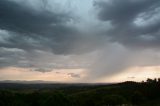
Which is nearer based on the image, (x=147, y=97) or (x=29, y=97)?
(x=29, y=97)

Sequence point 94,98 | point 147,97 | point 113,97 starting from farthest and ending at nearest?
point 147,97, point 94,98, point 113,97

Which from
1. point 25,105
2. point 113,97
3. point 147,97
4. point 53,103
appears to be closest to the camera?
point 53,103

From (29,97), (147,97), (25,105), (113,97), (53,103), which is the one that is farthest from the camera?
(147,97)

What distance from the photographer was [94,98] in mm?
180625

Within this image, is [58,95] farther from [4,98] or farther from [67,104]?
[4,98]

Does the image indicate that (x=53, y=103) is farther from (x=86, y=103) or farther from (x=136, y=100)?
(x=136, y=100)

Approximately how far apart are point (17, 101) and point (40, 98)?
10.7m

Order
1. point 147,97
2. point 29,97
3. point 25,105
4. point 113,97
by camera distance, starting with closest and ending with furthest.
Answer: point 25,105 < point 29,97 < point 113,97 < point 147,97

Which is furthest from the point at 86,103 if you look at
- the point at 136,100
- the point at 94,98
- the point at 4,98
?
the point at 4,98

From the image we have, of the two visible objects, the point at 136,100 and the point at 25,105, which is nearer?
the point at 25,105

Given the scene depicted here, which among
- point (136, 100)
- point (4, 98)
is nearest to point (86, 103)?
point (136, 100)

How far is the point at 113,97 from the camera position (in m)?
167

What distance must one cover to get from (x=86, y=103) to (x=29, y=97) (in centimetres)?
3732

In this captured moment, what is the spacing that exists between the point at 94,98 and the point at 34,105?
52.5 meters
